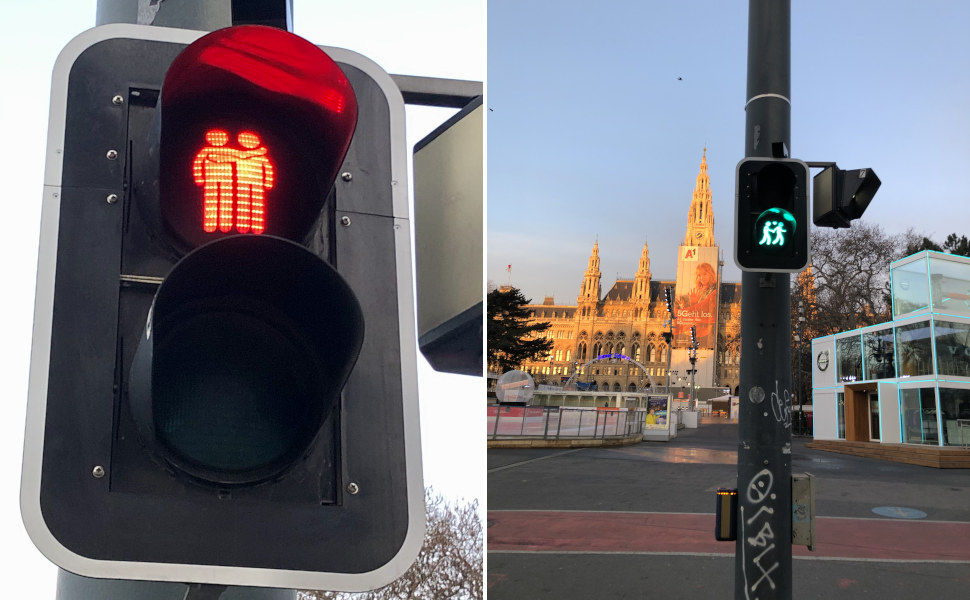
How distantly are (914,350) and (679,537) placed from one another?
20.0 meters

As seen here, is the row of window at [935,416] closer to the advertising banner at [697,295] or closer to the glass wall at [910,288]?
the glass wall at [910,288]

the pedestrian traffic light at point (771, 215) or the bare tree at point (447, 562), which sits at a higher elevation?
the pedestrian traffic light at point (771, 215)

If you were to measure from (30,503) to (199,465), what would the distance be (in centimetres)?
25

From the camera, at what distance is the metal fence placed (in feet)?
86.9

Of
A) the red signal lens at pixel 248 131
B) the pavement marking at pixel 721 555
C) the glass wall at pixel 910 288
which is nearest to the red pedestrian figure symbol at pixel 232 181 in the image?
the red signal lens at pixel 248 131

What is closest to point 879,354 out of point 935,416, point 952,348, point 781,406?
point 952,348

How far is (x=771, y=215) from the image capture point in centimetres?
437

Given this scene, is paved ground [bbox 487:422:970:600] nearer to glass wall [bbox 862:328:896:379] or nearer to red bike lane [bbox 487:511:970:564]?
red bike lane [bbox 487:511:970:564]

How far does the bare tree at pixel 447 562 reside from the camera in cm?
1505

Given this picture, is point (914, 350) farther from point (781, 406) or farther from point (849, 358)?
point (781, 406)

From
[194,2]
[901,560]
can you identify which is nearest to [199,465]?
[194,2]

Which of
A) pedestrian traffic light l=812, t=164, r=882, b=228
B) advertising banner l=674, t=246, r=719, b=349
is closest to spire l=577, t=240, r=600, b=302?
advertising banner l=674, t=246, r=719, b=349

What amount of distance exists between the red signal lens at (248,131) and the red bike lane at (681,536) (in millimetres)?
8841

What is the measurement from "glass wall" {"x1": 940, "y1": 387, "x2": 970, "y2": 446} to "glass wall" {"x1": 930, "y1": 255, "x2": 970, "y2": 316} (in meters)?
2.57
